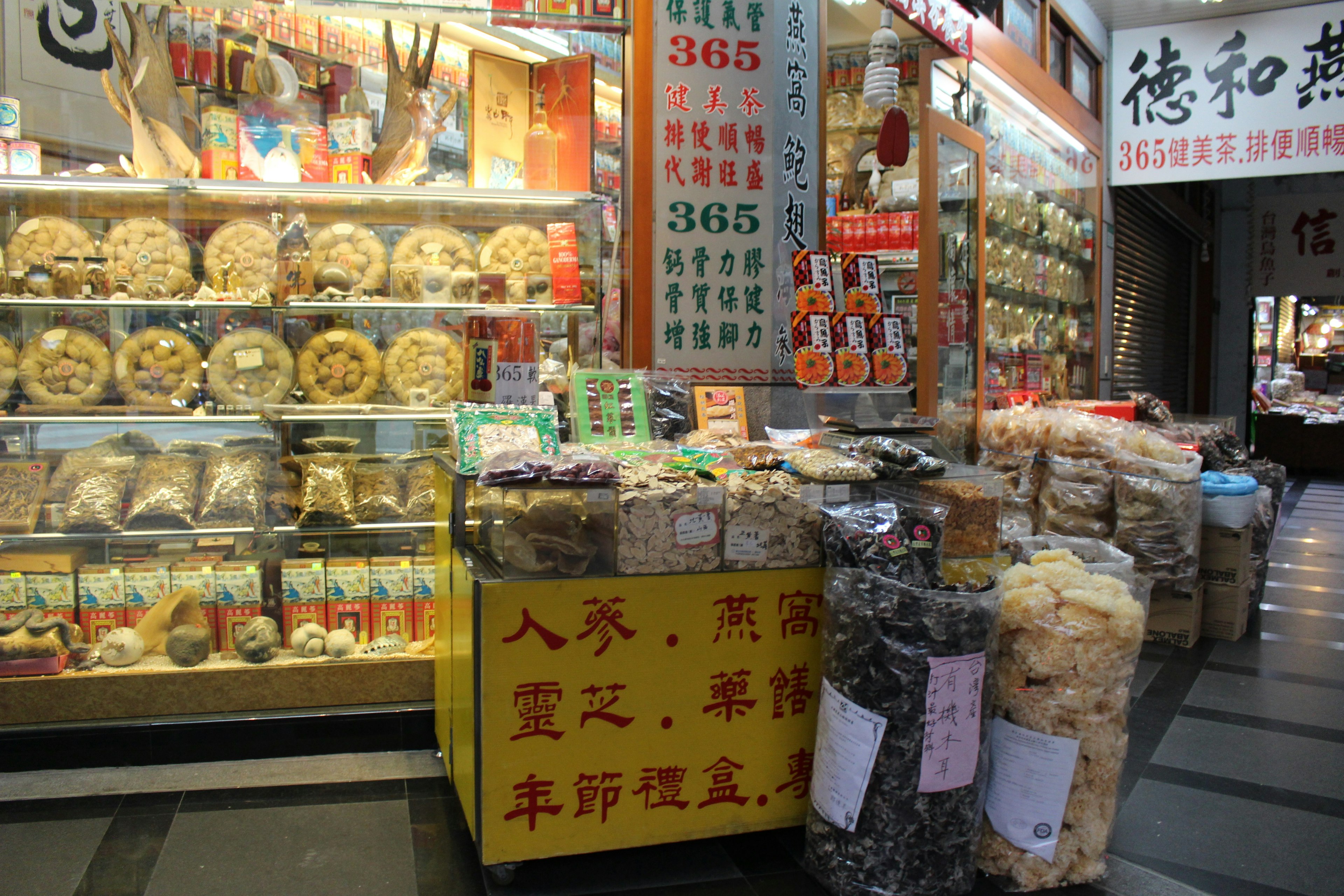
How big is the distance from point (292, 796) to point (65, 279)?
6.67 ft

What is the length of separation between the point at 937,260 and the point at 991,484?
217cm

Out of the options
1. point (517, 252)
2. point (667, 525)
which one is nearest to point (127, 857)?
point (667, 525)

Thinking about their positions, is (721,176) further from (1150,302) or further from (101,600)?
(1150,302)

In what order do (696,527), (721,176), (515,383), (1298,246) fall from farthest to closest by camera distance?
(1298,246) < (721,176) < (515,383) < (696,527)

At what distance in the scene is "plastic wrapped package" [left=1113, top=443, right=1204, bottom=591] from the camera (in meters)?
4.34

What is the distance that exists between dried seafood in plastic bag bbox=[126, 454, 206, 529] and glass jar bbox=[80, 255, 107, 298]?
0.63m

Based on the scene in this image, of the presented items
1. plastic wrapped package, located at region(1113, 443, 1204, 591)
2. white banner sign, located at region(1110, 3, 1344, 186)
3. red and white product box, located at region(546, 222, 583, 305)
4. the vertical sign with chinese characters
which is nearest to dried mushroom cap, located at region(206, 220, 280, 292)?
red and white product box, located at region(546, 222, 583, 305)

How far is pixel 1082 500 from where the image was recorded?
4508 mm

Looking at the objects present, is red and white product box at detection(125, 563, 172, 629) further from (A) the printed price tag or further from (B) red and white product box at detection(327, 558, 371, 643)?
(A) the printed price tag

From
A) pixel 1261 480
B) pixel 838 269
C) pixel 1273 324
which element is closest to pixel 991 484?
pixel 838 269

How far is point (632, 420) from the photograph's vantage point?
3279 millimetres

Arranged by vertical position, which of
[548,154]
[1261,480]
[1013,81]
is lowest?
[1261,480]

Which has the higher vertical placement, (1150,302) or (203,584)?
(1150,302)

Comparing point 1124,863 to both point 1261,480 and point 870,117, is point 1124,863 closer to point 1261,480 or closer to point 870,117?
point 1261,480
